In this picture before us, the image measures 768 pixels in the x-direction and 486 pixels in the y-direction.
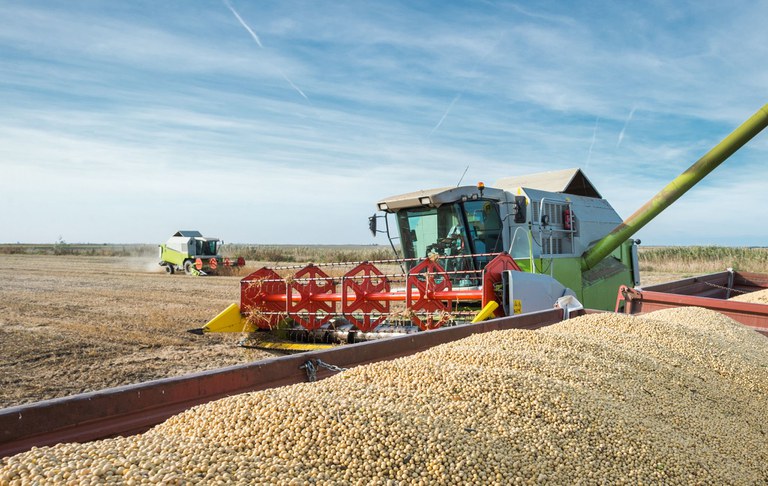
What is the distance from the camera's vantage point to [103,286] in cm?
1842

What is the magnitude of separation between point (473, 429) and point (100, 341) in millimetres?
7692

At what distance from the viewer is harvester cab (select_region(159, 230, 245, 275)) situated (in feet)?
83.8

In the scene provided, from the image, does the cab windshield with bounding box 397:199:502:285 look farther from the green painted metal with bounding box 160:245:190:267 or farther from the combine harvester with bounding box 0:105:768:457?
the green painted metal with bounding box 160:245:190:267

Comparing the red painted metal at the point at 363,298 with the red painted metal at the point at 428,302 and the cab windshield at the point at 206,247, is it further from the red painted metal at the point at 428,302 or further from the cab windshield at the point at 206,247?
the cab windshield at the point at 206,247

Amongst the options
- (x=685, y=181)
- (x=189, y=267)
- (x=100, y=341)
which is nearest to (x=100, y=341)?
(x=100, y=341)

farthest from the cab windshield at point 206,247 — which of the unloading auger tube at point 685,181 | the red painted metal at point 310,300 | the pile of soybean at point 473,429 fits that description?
the pile of soybean at point 473,429

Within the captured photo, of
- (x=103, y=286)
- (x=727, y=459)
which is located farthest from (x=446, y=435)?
(x=103, y=286)

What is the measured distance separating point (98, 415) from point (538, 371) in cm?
225

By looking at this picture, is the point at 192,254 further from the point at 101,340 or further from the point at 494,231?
the point at 494,231

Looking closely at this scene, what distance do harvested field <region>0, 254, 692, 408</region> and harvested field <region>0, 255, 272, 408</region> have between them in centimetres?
1

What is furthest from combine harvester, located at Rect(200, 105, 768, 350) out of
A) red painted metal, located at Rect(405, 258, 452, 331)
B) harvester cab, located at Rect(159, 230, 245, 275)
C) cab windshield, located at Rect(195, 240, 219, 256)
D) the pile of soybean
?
cab windshield, located at Rect(195, 240, 219, 256)

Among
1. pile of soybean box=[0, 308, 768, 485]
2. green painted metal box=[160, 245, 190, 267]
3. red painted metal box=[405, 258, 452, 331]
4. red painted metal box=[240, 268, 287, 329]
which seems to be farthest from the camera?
green painted metal box=[160, 245, 190, 267]

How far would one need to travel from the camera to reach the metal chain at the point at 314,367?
3053 mm

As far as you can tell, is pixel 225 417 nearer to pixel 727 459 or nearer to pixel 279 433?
pixel 279 433
